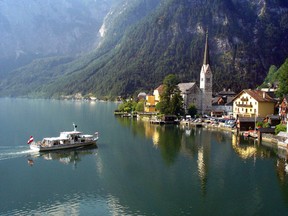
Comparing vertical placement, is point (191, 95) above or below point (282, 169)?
above

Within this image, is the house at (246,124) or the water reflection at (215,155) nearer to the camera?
the water reflection at (215,155)

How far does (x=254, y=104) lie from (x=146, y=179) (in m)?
57.5

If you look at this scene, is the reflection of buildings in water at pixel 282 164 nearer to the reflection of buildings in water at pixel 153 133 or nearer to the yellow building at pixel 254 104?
the reflection of buildings in water at pixel 153 133

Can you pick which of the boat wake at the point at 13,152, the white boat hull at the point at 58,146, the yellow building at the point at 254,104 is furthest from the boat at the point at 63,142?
the yellow building at the point at 254,104

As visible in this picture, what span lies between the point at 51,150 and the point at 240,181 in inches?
1184

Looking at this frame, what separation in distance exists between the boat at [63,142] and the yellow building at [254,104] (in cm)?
4489

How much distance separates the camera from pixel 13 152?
193ft

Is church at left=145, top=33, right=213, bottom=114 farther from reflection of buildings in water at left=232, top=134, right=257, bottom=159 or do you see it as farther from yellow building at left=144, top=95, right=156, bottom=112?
reflection of buildings in water at left=232, top=134, right=257, bottom=159

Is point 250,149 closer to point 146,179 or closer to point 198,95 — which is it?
point 146,179

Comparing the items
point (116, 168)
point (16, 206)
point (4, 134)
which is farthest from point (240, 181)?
point (4, 134)

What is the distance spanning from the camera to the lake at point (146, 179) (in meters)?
36.5

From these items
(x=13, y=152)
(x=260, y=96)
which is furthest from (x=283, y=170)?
(x=260, y=96)

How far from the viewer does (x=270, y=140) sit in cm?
6969

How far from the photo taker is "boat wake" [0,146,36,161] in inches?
2203
